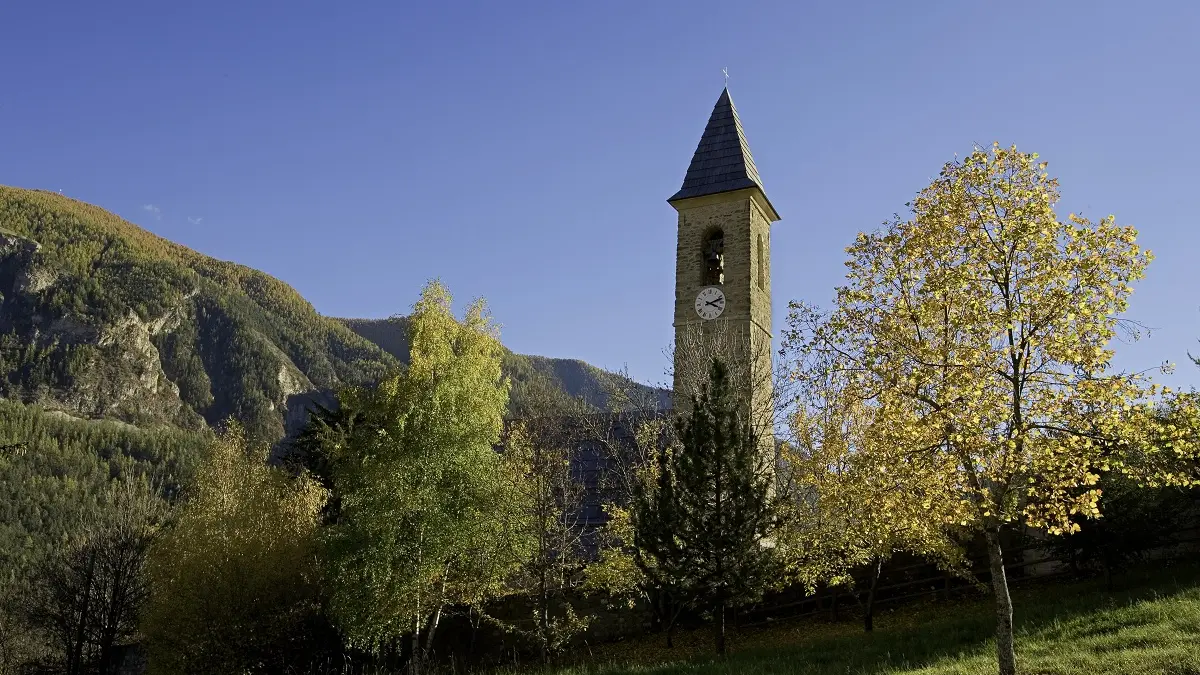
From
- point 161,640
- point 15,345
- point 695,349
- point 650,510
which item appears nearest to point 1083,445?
point 650,510

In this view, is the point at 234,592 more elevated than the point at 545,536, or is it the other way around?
the point at 545,536

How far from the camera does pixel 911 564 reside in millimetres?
22016

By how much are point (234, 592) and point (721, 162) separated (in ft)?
64.1

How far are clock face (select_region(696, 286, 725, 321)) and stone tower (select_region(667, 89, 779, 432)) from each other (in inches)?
1.2

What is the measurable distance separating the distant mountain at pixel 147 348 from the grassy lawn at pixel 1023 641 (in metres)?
128

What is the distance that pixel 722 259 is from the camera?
2772 centimetres

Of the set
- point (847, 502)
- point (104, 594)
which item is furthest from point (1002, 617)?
point (104, 594)

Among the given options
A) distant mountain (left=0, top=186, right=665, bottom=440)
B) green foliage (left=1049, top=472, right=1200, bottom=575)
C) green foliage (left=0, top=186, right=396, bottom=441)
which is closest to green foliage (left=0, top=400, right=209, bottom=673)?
distant mountain (left=0, top=186, right=665, bottom=440)

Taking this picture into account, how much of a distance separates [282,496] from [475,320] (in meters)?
8.00

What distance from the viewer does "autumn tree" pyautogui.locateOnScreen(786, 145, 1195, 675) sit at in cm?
1010

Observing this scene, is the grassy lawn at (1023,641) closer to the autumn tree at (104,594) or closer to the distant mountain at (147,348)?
the autumn tree at (104,594)

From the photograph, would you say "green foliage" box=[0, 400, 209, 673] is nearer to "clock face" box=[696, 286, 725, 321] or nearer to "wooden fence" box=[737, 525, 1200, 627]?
"clock face" box=[696, 286, 725, 321]

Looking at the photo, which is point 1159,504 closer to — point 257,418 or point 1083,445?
point 1083,445

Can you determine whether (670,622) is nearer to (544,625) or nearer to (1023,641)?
(544,625)
